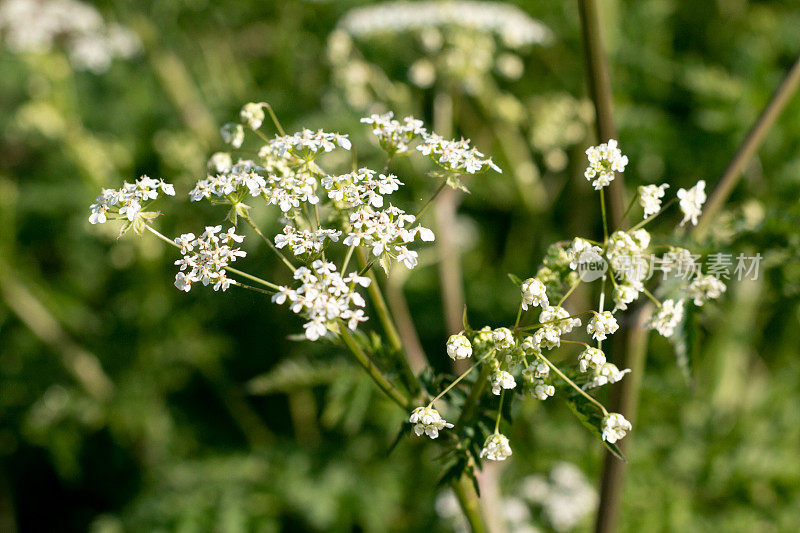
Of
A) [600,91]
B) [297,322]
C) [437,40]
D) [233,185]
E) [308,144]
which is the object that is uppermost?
[437,40]

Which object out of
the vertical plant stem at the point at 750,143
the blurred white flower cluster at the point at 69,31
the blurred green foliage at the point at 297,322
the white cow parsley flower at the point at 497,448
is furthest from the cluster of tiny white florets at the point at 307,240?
the blurred white flower cluster at the point at 69,31

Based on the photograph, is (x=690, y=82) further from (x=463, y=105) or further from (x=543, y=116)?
(x=463, y=105)

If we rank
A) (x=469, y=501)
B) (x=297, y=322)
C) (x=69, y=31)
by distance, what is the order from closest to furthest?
(x=469, y=501)
(x=297, y=322)
(x=69, y=31)

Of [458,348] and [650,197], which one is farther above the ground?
[650,197]

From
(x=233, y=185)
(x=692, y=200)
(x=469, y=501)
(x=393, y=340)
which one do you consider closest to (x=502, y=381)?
(x=393, y=340)

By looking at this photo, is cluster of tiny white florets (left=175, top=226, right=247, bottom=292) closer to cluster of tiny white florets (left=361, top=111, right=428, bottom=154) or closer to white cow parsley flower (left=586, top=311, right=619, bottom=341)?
cluster of tiny white florets (left=361, top=111, right=428, bottom=154)

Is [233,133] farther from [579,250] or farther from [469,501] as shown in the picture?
[469,501]
